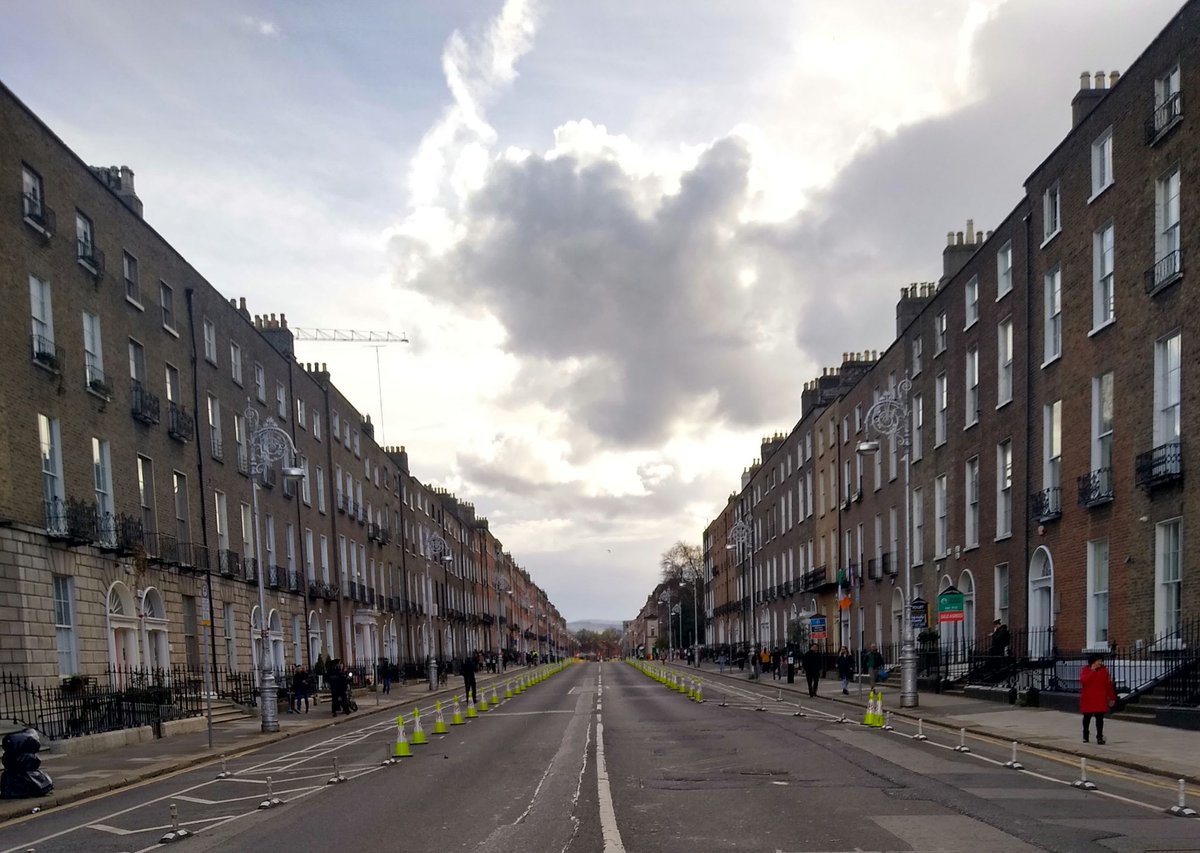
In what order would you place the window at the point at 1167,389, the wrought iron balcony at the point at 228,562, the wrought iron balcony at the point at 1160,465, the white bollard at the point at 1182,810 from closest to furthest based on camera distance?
the white bollard at the point at 1182,810 → the wrought iron balcony at the point at 1160,465 → the window at the point at 1167,389 → the wrought iron balcony at the point at 228,562

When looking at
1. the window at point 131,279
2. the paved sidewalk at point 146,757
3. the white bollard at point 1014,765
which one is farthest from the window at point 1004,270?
the window at point 131,279

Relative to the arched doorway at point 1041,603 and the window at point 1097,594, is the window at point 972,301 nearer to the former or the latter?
the arched doorway at point 1041,603

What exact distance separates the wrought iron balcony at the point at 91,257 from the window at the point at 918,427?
28.0 metres

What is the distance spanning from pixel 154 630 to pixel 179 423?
20.5 feet

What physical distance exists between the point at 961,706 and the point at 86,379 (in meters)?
23.4

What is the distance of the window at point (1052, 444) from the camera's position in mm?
26641

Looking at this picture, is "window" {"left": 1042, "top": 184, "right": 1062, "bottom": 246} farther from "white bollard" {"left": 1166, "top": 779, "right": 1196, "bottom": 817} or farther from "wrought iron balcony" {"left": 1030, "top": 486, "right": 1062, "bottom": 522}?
"white bollard" {"left": 1166, "top": 779, "right": 1196, "bottom": 817}

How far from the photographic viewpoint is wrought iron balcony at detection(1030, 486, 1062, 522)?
2630cm

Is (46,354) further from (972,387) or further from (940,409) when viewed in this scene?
(940,409)

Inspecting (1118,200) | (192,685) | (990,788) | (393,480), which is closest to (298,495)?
(192,685)

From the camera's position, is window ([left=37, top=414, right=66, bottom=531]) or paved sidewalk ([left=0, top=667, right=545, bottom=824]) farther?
window ([left=37, top=414, right=66, bottom=531])

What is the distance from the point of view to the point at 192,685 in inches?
1144

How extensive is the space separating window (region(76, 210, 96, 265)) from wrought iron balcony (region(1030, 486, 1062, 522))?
25.2 metres

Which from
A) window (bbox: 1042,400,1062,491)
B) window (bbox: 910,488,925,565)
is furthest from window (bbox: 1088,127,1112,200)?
window (bbox: 910,488,925,565)
